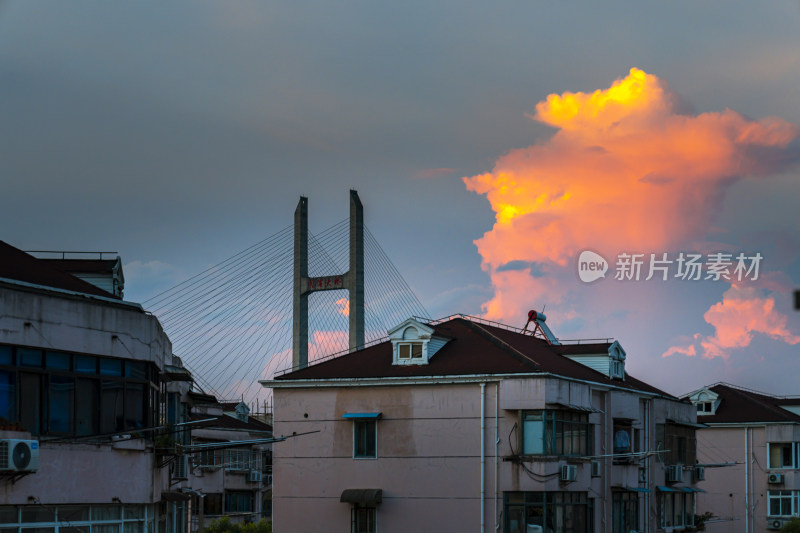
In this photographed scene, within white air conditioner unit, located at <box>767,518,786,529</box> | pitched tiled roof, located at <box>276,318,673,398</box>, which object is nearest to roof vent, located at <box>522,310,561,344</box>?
pitched tiled roof, located at <box>276,318,673,398</box>

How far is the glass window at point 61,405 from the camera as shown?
93.1 ft

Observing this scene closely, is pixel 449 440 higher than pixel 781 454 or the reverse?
higher

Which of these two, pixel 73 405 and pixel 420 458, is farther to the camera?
pixel 420 458

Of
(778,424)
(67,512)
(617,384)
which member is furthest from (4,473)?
(778,424)

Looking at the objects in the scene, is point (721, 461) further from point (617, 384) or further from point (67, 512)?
point (67, 512)

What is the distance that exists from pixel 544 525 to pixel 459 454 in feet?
14.2

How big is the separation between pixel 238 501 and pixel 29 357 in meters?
52.1

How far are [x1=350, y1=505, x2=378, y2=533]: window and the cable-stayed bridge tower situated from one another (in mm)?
23593

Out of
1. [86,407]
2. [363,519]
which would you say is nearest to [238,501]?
[363,519]

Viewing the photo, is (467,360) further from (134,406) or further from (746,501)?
(746,501)

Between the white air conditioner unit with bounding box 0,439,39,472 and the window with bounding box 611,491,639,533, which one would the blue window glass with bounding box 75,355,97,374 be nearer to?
the white air conditioner unit with bounding box 0,439,39,472

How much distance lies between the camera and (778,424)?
72.4 metres

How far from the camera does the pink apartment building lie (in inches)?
1807

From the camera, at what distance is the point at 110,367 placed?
30.4 m
